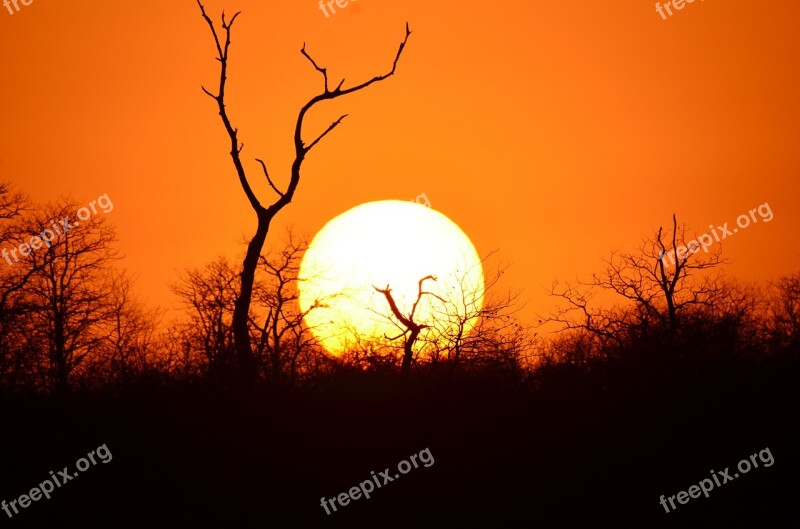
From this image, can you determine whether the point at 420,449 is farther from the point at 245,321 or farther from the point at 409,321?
the point at 409,321

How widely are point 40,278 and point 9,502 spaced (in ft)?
71.4

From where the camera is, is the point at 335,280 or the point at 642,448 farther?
the point at 335,280

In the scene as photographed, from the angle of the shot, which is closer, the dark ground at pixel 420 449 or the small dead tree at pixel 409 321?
the dark ground at pixel 420 449

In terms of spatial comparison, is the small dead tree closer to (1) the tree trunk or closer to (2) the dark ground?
(2) the dark ground

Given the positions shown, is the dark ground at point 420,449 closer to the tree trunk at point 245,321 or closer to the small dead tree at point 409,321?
the tree trunk at point 245,321

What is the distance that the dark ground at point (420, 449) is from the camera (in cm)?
1548

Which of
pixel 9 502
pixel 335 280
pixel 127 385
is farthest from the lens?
pixel 335 280

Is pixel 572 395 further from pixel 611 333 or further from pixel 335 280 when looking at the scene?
pixel 335 280

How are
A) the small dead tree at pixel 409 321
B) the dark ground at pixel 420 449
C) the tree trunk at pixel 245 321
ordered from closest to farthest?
the dark ground at pixel 420 449 < the tree trunk at pixel 245 321 < the small dead tree at pixel 409 321

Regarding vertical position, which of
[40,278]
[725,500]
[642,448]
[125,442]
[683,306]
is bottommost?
[725,500]

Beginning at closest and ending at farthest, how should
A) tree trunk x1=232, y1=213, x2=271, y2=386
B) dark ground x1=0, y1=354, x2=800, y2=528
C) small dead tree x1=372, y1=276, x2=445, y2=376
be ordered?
1. dark ground x1=0, y1=354, x2=800, y2=528
2. tree trunk x1=232, y1=213, x2=271, y2=386
3. small dead tree x1=372, y1=276, x2=445, y2=376

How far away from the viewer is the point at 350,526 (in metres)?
15.3

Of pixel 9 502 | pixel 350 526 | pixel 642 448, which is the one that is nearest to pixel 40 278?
pixel 9 502

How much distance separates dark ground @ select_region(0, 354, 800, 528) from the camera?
50.8 ft
